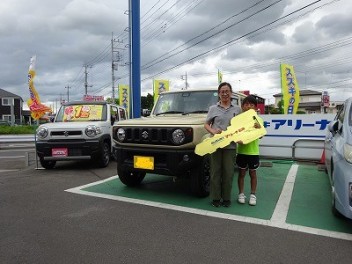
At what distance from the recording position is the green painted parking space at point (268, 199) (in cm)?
422

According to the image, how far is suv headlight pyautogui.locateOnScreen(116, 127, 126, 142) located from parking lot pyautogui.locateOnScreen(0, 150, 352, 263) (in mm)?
1001

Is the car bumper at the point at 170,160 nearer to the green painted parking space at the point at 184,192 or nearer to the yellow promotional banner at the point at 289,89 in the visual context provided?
the green painted parking space at the point at 184,192

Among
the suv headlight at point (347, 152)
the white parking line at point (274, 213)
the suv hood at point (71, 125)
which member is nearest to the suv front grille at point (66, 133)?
the suv hood at point (71, 125)

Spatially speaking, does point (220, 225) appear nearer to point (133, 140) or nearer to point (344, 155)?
point (344, 155)

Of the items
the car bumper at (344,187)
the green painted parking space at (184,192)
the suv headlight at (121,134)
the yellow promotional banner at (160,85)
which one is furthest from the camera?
the yellow promotional banner at (160,85)

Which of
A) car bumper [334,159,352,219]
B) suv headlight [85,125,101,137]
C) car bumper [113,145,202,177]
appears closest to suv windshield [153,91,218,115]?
car bumper [113,145,202,177]

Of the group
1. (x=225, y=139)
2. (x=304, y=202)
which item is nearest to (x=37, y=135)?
(x=225, y=139)

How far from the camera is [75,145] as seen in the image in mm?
8055

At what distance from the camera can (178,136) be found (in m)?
4.89

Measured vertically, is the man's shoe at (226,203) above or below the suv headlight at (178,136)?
below

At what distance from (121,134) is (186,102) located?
4.91ft

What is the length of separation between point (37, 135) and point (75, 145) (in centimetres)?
110

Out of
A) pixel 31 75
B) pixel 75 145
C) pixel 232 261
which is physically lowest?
pixel 232 261

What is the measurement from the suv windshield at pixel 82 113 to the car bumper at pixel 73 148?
1.08m
